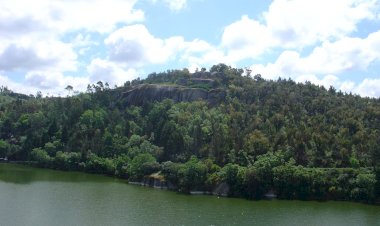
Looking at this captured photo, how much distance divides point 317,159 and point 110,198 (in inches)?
1329

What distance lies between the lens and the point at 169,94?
126 meters

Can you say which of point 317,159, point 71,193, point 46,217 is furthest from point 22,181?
point 317,159

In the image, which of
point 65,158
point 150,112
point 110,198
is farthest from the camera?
point 150,112

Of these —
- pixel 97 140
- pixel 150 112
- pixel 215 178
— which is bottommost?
pixel 215 178

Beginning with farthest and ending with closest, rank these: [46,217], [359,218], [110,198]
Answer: [110,198]
[359,218]
[46,217]

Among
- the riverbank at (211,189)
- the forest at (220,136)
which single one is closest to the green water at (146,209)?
the riverbank at (211,189)

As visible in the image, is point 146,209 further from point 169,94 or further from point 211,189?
point 169,94

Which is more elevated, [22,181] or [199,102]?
[199,102]

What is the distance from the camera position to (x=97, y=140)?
332 ft

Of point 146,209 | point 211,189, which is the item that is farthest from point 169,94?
point 146,209

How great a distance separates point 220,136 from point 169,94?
154ft

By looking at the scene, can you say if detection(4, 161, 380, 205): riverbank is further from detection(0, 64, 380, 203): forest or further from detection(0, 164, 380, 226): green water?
detection(0, 164, 380, 226): green water

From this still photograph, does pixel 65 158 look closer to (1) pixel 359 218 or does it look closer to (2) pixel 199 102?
(2) pixel 199 102

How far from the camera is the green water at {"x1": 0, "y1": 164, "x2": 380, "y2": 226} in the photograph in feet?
162
